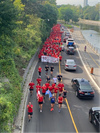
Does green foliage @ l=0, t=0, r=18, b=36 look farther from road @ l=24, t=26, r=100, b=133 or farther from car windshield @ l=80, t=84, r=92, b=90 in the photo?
car windshield @ l=80, t=84, r=92, b=90

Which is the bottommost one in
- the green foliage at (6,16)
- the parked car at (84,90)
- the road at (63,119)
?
the road at (63,119)

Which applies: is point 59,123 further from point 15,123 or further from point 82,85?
point 82,85

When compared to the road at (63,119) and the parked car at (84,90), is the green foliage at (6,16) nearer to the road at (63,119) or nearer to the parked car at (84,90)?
the road at (63,119)

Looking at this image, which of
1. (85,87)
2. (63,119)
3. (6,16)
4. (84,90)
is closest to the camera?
(63,119)

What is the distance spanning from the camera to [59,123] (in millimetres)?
11227

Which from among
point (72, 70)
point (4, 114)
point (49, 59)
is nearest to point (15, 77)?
point (4, 114)

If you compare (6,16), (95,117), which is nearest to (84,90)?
(95,117)

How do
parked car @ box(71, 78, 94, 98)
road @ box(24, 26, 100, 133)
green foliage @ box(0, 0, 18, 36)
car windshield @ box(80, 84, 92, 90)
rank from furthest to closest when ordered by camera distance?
green foliage @ box(0, 0, 18, 36)
car windshield @ box(80, 84, 92, 90)
parked car @ box(71, 78, 94, 98)
road @ box(24, 26, 100, 133)

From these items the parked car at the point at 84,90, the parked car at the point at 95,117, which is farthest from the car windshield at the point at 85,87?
the parked car at the point at 95,117

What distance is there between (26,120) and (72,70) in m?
13.1

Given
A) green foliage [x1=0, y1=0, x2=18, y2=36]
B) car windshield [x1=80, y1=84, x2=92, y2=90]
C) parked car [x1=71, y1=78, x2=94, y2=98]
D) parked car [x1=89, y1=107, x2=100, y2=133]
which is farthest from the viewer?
green foliage [x1=0, y1=0, x2=18, y2=36]

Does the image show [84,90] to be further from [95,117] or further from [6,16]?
[6,16]

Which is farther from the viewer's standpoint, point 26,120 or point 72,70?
point 72,70

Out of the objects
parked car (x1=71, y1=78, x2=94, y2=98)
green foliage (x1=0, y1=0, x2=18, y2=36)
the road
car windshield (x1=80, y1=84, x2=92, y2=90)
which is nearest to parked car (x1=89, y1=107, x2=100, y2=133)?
the road
